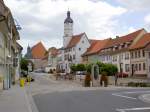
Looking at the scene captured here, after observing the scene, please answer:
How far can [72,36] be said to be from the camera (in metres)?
157

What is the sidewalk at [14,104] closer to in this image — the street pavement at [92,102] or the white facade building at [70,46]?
the street pavement at [92,102]

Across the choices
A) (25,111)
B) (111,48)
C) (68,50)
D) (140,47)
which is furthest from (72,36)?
(25,111)

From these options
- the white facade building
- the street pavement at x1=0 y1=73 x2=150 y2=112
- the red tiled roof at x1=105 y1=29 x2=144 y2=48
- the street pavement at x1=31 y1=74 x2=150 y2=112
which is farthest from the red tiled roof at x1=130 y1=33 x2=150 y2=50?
the street pavement at x1=31 y1=74 x2=150 y2=112

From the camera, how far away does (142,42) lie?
315 ft

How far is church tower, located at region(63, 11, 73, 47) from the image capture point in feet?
505

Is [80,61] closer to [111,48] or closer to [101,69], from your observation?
[111,48]

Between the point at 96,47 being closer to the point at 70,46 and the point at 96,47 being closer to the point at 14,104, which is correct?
the point at 70,46

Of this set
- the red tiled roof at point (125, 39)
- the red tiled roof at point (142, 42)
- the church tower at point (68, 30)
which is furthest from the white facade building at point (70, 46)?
the red tiled roof at point (142, 42)

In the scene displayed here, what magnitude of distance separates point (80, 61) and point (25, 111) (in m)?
126

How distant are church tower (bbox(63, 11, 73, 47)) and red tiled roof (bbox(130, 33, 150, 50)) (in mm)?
56057

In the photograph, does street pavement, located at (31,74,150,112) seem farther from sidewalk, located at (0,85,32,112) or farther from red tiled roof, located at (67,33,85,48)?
red tiled roof, located at (67,33,85,48)

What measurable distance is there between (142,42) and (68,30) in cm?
6288

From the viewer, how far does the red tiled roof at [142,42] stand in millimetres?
93000

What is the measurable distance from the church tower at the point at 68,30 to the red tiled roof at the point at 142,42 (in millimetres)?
56057
